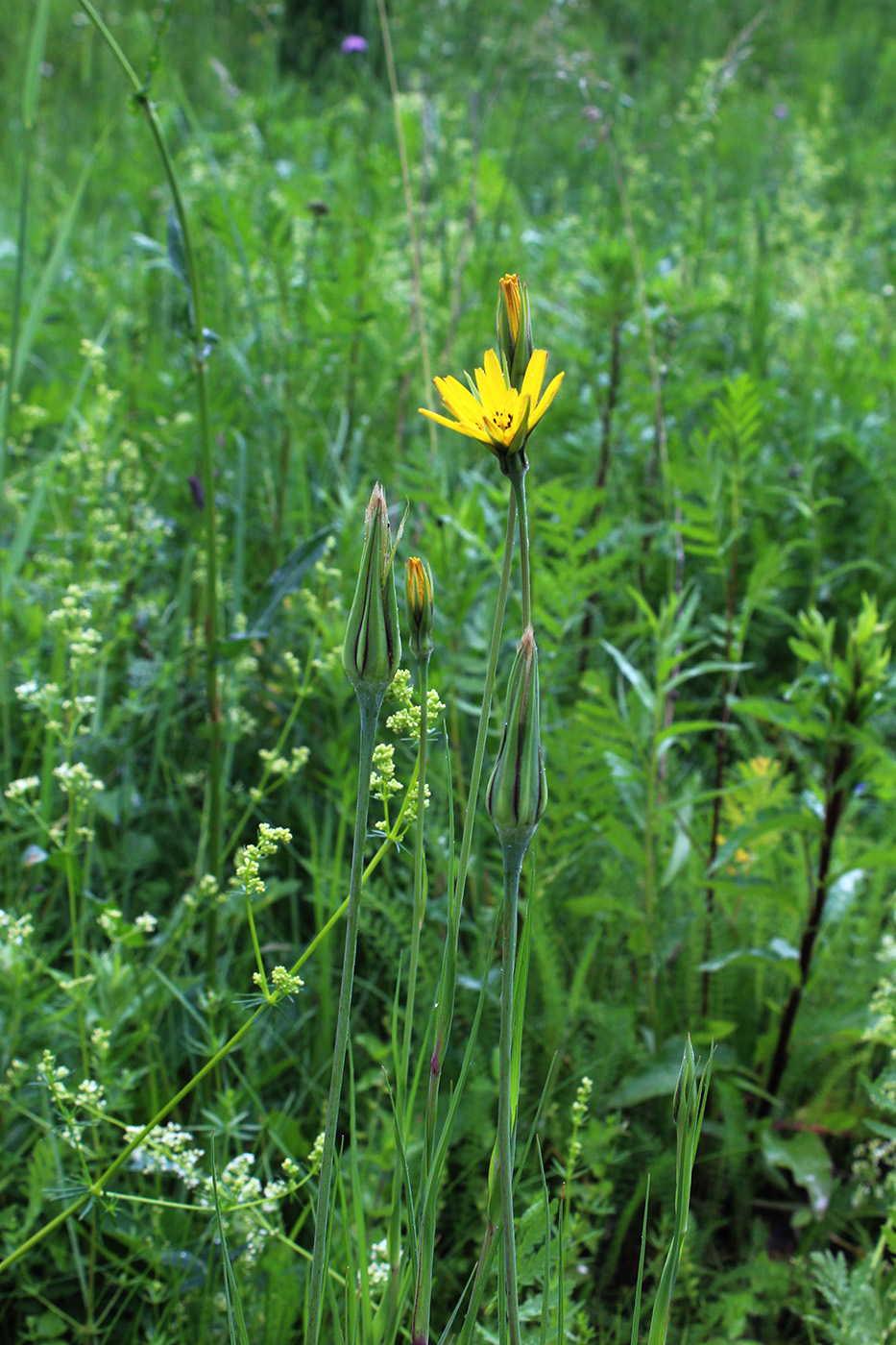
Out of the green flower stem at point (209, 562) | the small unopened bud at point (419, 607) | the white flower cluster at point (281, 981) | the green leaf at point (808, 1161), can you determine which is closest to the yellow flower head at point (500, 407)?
the small unopened bud at point (419, 607)

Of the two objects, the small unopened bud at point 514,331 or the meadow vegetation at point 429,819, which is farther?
the meadow vegetation at point 429,819

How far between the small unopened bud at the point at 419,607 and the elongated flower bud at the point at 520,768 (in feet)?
0.43

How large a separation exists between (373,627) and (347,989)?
21cm

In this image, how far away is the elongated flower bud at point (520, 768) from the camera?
591 mm

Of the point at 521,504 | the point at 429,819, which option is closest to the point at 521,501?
the point at 521,504

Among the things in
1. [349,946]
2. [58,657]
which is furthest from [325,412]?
[349,946]

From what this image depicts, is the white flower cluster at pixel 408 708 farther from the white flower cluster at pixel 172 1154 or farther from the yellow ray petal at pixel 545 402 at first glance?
the white flower cluster at pixel 172 1154

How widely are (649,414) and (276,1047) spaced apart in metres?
1.57

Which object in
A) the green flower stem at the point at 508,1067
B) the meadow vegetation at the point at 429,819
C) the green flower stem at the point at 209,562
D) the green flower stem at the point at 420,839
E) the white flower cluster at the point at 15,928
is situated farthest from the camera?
the green flower stem at the point at 209,562

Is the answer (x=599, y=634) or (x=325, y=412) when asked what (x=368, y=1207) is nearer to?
(x=599, y=634)

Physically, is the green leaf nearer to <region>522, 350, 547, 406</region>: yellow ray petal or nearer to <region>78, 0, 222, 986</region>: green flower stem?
<region>78, 0, 222, 986</region>: green flower stem

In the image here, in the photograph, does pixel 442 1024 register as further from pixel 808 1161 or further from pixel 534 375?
pixel 808 1161

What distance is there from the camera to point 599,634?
1924 mm

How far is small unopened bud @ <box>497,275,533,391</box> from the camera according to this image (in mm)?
656
